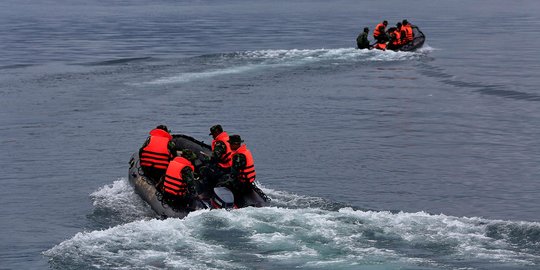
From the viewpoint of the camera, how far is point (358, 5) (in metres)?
146

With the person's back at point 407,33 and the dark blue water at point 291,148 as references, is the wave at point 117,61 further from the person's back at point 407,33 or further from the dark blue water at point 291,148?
the person's back at point 407,33

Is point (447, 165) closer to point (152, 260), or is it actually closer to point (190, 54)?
point (152, 260)

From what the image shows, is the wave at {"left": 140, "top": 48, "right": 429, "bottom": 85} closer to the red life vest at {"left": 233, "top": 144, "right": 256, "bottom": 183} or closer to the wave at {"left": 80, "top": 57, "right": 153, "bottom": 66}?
the wave at {"left": 80, "top": 57, "right": 153, "bottom": 66}

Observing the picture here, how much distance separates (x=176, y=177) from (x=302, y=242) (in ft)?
14.5

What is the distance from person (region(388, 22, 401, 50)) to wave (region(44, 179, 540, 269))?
129 feet

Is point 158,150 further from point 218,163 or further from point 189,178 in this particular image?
point 189,178

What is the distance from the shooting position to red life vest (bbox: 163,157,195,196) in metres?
24.5

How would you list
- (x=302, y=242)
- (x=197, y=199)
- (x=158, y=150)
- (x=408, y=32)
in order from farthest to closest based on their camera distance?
(x=408, y=32) → (x=158, y=150) → (x=197, y=199) → (x=302, y=242)

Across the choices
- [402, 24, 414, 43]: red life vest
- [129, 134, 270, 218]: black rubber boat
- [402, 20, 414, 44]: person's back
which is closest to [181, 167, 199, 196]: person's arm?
[129, 134, 270, 218]: black rubber boat

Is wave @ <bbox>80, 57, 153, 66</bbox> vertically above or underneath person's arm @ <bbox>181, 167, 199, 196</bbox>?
underneath

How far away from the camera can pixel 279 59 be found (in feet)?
195

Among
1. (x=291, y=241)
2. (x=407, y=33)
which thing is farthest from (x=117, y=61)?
(x=291, y=241)

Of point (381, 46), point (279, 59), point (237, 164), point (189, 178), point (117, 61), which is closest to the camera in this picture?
point (189, 178)

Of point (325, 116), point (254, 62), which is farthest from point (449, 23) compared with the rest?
point (325, 116)
